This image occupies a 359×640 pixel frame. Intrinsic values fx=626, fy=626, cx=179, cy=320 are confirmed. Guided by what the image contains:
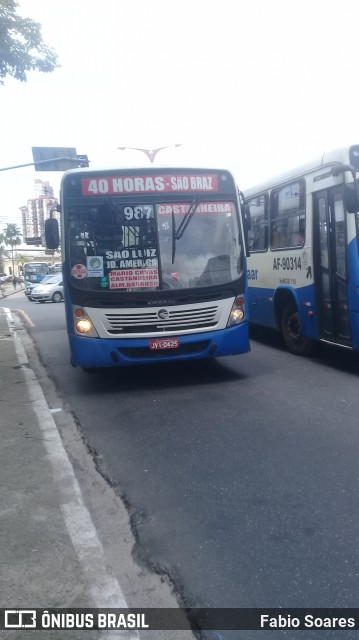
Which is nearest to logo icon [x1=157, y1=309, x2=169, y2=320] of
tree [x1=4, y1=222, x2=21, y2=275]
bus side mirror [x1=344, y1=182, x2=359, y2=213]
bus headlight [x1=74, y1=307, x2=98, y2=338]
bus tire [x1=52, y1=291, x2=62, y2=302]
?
bus headlight [x1=74, y1=307, x2=98, y2=338]

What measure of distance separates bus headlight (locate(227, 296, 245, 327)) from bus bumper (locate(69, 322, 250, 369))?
8 centimetres

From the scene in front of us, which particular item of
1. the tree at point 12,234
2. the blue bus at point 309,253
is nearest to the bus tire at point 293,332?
the blue bus at point 309,253

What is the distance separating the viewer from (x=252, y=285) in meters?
12.5

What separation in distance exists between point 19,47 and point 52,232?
15.7ft

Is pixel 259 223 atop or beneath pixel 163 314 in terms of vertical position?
atop

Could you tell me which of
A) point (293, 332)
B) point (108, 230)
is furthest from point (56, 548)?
point (293, 332)

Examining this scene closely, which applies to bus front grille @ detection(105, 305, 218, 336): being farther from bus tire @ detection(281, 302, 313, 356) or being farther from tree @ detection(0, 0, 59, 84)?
tree @ detection(0, 0, 59, 84)

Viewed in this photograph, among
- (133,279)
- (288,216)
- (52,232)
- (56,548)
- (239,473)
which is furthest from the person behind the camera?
(288,216)

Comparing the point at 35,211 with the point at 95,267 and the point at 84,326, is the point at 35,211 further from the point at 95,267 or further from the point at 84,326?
the point at 84,326

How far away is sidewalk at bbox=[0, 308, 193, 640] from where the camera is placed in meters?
3.36

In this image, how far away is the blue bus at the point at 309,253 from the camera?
8516mm

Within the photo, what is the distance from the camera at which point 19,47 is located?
11820 mm

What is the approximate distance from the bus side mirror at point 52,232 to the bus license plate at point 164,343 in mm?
2211

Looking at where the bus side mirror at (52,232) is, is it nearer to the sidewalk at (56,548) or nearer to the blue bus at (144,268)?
the blue bus at (144,268)
